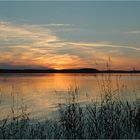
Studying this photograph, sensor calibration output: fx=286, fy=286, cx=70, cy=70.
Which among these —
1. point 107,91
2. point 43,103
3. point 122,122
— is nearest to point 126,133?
point 122,122

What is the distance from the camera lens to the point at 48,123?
10.3 metres

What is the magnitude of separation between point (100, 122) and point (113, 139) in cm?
121

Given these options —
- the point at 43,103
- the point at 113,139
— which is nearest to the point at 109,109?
the point at 113,139

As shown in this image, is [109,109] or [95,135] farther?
[109,109]

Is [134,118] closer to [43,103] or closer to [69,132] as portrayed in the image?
[69,132]

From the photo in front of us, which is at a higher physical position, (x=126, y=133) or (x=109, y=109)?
(x=109, y=109)

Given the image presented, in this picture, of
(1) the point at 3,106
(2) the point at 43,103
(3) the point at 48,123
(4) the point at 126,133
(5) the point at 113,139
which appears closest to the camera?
(5) the point at 113,139

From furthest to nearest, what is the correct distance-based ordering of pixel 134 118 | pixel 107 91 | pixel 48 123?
pixel 48 123
pixel 107 91
pixel 134 118

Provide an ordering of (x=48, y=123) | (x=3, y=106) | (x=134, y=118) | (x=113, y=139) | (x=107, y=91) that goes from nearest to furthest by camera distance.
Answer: (x=113, y=139) → (x=134, y=118) → (x=107, y=91) → (x=48, y=123) → (x=3, y=106)

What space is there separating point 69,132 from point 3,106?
8.95 m

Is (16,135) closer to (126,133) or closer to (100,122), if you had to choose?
(100,122)

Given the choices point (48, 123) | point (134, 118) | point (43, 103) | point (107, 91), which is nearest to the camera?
point (134, 118)

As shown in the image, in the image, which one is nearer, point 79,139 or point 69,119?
point 79,139

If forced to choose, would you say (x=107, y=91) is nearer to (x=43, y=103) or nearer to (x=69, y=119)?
(x=69, y=119)
